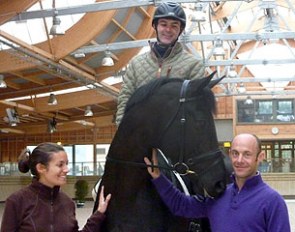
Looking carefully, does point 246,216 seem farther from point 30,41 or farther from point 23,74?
point 23,74

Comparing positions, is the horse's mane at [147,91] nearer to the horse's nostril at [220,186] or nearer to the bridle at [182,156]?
the bridle at [182,156]

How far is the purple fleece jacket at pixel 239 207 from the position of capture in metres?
3.08

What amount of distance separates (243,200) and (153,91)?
71 cm

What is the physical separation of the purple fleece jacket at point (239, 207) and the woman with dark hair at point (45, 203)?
1.20ft

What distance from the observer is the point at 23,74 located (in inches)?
849

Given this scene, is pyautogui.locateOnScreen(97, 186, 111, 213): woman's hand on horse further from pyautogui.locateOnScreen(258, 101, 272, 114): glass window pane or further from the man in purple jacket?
pyautogui.locateOnScreen(258, 101, 272, 114): glass window pane

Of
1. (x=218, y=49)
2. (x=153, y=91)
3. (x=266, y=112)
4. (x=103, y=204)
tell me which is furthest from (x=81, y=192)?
(x=153, y=91)

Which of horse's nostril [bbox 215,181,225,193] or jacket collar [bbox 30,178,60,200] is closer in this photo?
horse's nostril [bbox 215,181,225,193]

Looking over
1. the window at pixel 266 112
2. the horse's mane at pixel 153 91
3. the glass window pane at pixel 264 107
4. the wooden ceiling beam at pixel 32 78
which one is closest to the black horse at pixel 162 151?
the horse's mane at pixel 153 91

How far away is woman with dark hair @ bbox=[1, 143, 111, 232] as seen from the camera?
344 centimetres

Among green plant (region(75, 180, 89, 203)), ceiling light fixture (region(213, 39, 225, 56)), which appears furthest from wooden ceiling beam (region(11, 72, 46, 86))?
ceiling light fixture (region(213, 39, 225, 56))

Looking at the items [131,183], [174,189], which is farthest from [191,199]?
[131,183]

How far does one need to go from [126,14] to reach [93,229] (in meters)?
15.9

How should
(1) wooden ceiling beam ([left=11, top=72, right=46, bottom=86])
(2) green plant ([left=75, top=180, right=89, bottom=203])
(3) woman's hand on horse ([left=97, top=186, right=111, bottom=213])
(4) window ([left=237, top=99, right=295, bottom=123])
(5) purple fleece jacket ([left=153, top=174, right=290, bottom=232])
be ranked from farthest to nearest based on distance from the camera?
(4) window ([left=237, top=99, right=295, bottom=123]), (2) green plant ([left=75, top=180, right=89, bottom=203]), (1) wooden ceiling beam ([left=11, top=72, right=46, bottom=86]), (3) woman's hand on horse ([left=97, top=186, right=111, bottom=213]), (5) purple fleece jacket ([left=153, top=174, right=290, bottom=232])
